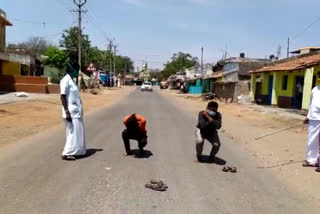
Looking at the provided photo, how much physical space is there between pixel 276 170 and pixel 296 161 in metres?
1.16

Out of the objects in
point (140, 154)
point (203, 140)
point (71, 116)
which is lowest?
point (140, 154)

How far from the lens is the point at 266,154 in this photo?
9.80 metres

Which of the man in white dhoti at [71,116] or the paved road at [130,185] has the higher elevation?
Answer: the man in white dhoti at [71,116]

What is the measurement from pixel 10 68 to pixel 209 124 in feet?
112

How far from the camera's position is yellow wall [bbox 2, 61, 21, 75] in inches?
1461

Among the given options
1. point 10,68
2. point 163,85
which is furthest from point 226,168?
point 163,85

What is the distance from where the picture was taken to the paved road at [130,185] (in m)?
5.14

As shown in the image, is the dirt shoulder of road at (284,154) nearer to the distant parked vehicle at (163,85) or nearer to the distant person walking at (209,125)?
the distant person walking at (209,125)

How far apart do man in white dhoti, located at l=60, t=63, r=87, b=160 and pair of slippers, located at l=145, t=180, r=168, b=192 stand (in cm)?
234

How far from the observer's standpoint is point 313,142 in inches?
319

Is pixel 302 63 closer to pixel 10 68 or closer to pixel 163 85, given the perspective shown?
pixel 10 68

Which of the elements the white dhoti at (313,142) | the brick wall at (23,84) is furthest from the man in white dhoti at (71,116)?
the brick wall at (23,84)

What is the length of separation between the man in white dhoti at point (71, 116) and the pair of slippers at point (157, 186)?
2.34m

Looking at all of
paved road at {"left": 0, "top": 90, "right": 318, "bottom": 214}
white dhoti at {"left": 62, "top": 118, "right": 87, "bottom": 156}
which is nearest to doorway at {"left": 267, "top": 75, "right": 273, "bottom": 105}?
paved road at {"left": 0, "top": 90, "right": 318, "bottom": 214}
